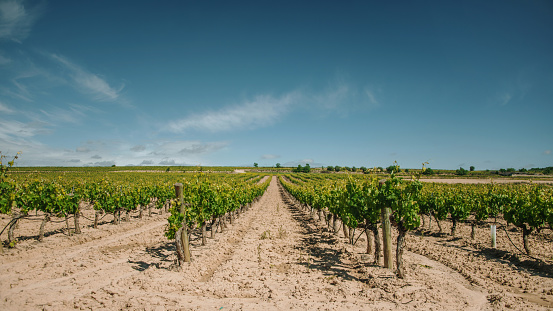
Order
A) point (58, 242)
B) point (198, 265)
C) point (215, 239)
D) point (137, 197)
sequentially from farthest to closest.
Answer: point (137, 197) < point (215, 239) < point (58, 242) < point (198, 265)

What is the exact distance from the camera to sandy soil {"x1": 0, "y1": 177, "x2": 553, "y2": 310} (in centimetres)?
595

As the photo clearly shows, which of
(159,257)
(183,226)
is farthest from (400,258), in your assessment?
(159,257)

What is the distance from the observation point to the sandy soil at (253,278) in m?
5.95

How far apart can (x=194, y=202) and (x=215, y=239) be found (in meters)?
3.64

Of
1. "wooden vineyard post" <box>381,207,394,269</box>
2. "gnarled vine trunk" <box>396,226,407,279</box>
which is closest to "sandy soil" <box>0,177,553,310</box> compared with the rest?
"gnarled vine trunk" <box>396,226,407,279</box>

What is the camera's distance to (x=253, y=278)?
7.41m

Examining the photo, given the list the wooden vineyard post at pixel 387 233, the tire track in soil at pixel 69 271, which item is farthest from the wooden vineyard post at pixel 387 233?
the tire track in soil at pixel 69 271

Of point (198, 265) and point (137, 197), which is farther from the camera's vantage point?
point (137, 197)

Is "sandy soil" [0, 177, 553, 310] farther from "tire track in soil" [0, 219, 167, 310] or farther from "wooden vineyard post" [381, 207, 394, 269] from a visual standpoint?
"wooden vineyard post" [381, 207, 394, 269]

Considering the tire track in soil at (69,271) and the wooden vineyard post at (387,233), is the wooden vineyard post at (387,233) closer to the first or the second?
the wooden vineyard post at (387,233)

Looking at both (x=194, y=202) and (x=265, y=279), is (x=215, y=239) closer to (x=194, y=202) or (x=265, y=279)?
(x=194, y=202)

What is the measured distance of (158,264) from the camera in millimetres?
8539

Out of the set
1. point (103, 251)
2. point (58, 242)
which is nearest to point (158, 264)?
point (103, 251)

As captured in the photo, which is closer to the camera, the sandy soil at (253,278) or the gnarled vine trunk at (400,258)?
the sandy soil at (253,278)
